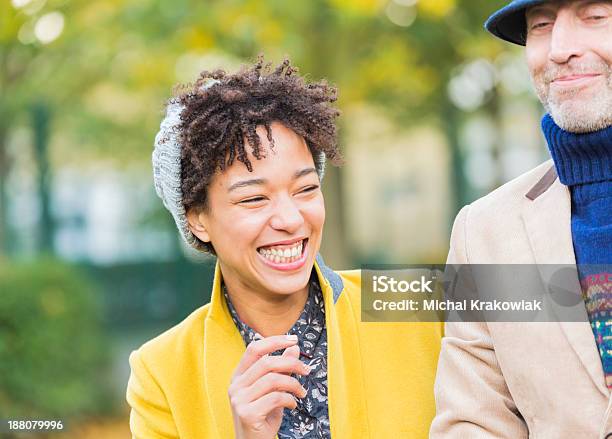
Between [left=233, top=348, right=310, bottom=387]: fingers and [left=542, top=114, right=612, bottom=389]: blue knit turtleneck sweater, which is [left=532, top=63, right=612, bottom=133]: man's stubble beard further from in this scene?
[left=233, top=348, right=310, bottom=387]: fingers

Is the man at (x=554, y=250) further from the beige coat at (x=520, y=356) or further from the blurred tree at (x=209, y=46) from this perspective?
the blurred tree at (x=209, y=46)

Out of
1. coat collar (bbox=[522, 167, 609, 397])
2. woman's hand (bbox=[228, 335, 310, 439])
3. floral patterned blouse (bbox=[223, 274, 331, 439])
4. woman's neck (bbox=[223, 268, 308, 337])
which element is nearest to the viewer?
coat collar (bbox=[522, 167, 609, 397])

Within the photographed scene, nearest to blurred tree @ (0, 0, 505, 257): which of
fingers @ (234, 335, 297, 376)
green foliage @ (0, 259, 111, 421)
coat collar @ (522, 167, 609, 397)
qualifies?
green foliage @ (0, 259, 111, 421)

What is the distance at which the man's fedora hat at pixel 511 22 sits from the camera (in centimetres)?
283

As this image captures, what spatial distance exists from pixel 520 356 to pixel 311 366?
2.23 feet

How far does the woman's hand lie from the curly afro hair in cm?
56

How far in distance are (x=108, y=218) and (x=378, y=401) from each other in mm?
11633

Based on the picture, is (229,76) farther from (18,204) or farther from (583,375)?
(18,204)

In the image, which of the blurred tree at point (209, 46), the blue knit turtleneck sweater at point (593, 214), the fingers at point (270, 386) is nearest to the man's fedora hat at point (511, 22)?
the blue knit turtleneck sweater at point (593, 214)

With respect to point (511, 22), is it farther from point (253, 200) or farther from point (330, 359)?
point (330, 359)

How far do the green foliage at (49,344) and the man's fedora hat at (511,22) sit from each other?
17.4ft

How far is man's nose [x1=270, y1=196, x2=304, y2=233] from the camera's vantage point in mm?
2916

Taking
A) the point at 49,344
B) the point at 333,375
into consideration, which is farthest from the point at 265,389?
the point at 49,344

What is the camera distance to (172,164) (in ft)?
10.1
